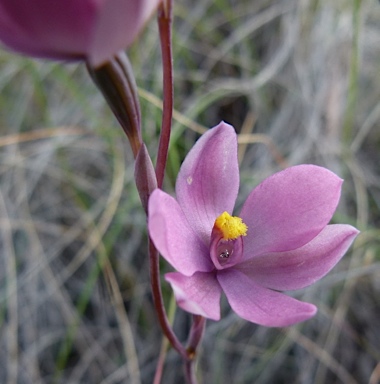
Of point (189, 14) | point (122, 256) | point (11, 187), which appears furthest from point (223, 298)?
point (189, 14)

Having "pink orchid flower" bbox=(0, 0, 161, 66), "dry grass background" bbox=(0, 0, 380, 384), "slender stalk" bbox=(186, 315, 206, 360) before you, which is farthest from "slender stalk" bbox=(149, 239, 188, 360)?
"dry grass background" bbox=(0, 0, 380, 384)

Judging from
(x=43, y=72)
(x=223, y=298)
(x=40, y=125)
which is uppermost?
(x=43, y=72)

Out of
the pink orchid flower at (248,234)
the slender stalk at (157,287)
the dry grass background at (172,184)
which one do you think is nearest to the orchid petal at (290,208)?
the pink orchid flower at (248,234)

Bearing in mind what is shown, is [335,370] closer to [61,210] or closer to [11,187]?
[61,210]

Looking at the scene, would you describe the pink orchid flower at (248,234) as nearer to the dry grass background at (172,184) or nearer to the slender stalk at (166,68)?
the slender stalk at (166,68)

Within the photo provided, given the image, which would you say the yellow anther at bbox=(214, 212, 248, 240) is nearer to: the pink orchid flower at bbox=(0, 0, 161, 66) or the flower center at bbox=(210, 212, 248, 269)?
the flower center at bbox=(210, 212, 248, 269)
